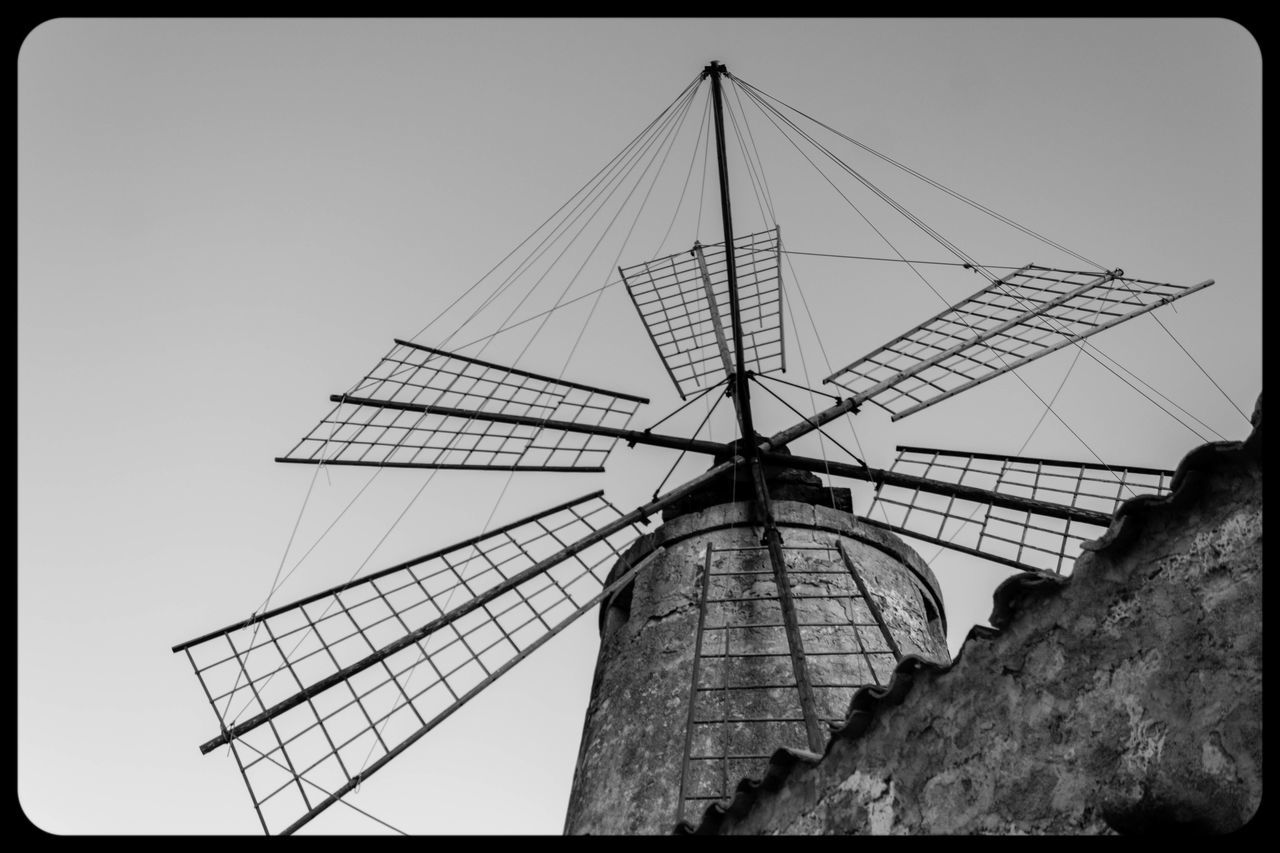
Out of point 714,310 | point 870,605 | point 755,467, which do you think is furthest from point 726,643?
point 714,310

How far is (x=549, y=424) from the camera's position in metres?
6.54

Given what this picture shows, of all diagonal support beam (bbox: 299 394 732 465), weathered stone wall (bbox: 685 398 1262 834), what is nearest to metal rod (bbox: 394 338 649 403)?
diagonal support beam (bbox: 299 394 732 465)

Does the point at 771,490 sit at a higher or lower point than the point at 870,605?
higher

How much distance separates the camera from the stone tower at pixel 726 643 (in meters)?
4.21

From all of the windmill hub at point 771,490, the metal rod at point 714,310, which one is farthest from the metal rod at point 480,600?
the metal rod at point 714,310

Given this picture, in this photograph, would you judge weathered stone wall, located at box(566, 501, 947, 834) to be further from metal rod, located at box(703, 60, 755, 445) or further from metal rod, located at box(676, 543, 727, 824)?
metal rod, located at box(703, 60, 755, 445)

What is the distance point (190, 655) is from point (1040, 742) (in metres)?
4.15

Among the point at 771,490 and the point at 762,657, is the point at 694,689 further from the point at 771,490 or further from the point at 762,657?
the point at 771,490

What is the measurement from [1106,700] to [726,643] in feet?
8.15

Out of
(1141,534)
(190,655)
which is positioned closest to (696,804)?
(1141,534)
